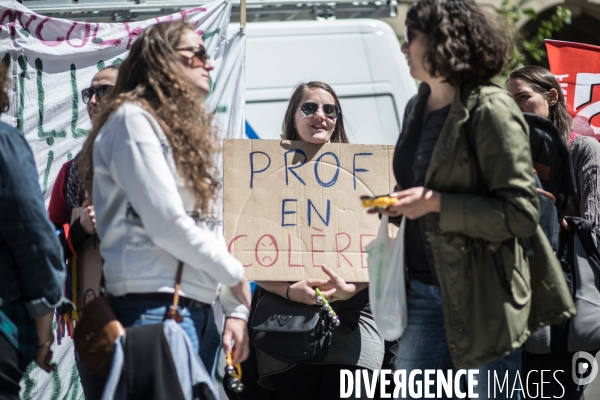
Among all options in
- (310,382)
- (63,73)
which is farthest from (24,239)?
(63,73)

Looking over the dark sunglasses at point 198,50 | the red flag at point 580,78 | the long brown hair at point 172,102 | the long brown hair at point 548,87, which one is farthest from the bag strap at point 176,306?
the red flag at point 580,78

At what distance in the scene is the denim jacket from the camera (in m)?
2.44

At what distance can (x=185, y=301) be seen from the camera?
102 inches

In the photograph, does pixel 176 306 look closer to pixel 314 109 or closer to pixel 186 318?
pixel 186 318

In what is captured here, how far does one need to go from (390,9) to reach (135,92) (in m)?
3.27

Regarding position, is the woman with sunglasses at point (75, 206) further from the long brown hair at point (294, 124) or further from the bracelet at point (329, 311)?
the bracelet at point (329, 311)

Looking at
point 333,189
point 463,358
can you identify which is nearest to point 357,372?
point 333,189

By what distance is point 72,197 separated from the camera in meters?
3.64

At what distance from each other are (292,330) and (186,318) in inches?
40.6

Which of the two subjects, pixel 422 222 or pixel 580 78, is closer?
pixel 422 222

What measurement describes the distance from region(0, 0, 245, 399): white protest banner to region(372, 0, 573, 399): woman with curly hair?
1.85 metres

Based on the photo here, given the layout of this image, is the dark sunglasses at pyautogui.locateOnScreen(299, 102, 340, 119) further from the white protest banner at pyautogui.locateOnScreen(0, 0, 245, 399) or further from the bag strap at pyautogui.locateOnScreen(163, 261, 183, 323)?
the bag strap at pyautogui.locateOnScreen(163, 261, 183, 323)

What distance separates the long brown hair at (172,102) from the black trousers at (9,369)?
671mm

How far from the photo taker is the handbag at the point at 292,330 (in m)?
3.54
